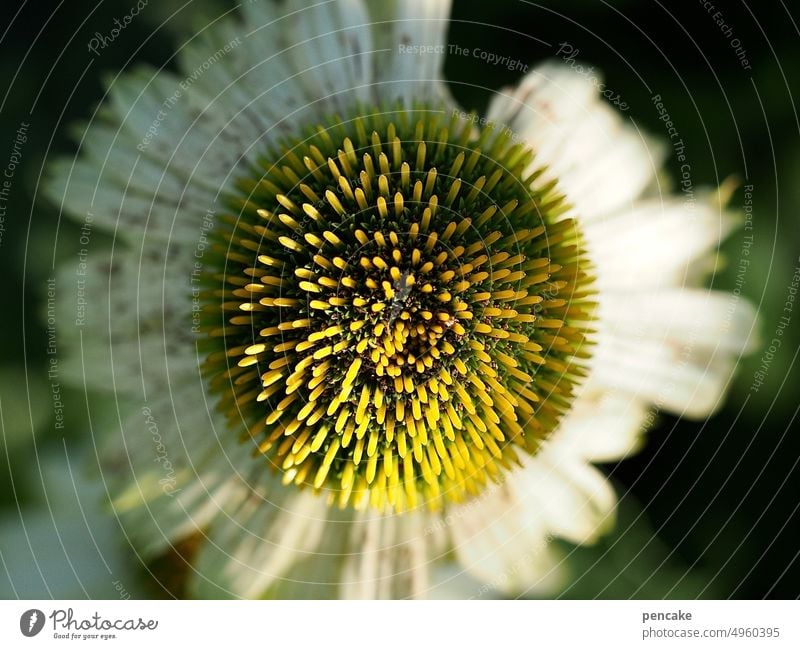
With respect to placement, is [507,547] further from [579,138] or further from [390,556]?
[579,138]

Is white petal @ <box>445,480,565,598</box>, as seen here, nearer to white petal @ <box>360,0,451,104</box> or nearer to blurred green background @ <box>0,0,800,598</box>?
blurred green background @ <box>0,0,800,598</box>

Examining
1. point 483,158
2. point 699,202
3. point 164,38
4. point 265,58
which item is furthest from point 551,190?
point 164,38

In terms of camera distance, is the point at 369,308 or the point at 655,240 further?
the point at 655,240

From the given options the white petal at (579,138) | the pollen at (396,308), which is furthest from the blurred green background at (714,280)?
the pollen at (396,308)

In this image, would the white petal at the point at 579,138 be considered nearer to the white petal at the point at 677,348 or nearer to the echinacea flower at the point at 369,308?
the echinacea flower at the point at 369,308

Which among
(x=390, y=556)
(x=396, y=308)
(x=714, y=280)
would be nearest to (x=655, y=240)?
(x=714, y=280)

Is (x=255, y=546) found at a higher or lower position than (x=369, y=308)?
lower

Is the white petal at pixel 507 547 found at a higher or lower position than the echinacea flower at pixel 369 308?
lower
